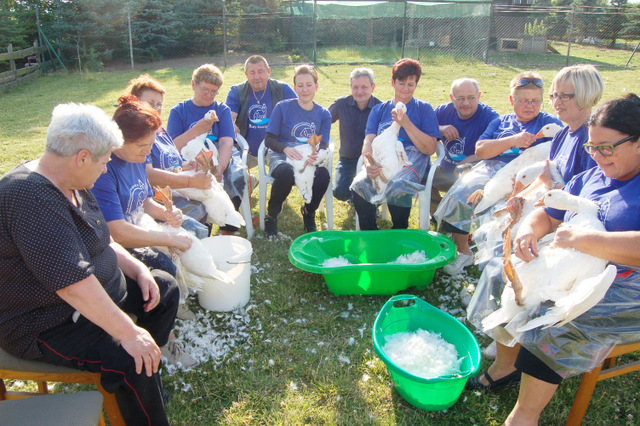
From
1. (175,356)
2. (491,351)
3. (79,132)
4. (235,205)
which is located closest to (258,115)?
(235,205)

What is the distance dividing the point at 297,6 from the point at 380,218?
46.5 feet

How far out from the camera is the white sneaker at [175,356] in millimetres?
2479

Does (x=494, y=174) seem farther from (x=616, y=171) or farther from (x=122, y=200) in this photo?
(x=122, y=200)

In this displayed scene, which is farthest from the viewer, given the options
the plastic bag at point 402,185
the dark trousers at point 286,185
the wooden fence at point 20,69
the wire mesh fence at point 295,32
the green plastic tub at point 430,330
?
the wire mesh fence at point 295,32

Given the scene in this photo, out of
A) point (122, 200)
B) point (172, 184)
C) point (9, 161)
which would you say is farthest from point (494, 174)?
point (9, 161)

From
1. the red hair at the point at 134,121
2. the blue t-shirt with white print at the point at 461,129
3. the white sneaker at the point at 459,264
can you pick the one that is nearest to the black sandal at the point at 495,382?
the white sneaker at the point at 459,264

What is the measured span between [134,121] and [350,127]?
239 centimetres

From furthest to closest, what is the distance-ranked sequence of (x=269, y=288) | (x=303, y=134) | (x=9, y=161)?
(x=9, y=161), (x=303, y=134), (x=269, y=288)

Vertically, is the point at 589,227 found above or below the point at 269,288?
above

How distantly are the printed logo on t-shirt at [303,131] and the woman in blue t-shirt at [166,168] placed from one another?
1163 mm

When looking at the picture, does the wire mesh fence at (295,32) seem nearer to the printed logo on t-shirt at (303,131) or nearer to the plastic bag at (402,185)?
the printed logo on t-shirt at (303,131)

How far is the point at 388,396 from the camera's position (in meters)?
2.30

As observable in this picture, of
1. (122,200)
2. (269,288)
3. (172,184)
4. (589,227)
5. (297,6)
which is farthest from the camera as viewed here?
(297,6)

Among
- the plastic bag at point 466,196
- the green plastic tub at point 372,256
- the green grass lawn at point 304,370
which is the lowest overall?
the green grass lawn at point 304,370
